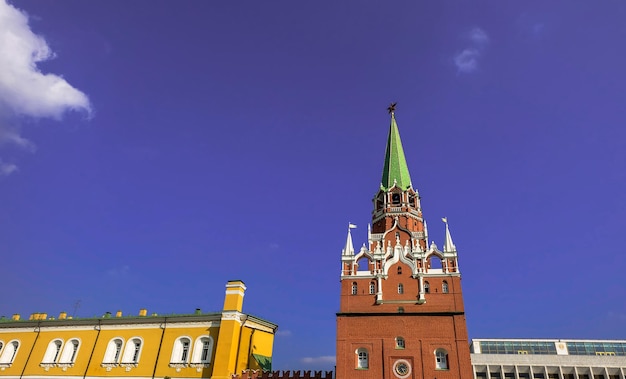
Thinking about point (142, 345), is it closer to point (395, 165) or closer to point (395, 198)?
point (395, 198)

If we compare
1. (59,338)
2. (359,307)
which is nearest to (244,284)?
(359,307)

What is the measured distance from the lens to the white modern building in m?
66.1

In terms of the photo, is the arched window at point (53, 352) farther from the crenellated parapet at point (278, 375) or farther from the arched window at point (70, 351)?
the crenellated parapet at point (278, 375)

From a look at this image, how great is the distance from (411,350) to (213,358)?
18780 mm

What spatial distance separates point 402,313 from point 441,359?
492 cm

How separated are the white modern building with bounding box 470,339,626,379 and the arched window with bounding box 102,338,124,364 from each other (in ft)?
182

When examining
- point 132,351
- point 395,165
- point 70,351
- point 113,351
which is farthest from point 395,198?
point 70,351

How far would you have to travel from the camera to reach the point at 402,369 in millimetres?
34656

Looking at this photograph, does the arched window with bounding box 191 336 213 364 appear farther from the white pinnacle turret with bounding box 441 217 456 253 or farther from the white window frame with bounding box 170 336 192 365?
the white pinnacle turret with bounding box 441 217 456 253

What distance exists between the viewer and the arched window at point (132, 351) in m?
41.4

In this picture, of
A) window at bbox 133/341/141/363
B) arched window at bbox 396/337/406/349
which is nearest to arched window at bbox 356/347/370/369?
arched window at bbox 396/337/406/349

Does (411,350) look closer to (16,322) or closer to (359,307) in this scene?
(359,307)

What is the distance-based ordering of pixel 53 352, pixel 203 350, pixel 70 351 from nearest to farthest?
pixel 203 350 → pixel 70 351 → pixel 53 352

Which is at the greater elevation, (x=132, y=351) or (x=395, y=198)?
(x=395, y=198)
